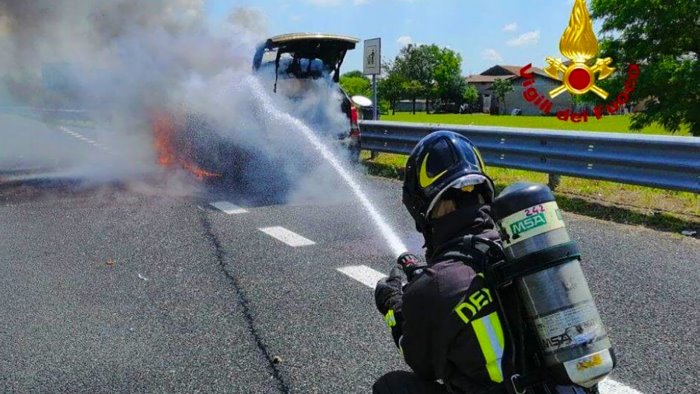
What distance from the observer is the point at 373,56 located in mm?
13492

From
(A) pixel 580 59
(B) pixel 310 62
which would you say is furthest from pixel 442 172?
(A) pixel 580 59

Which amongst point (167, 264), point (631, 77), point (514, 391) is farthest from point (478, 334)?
point (631, 77)

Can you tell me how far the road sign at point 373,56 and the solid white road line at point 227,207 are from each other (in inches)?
241

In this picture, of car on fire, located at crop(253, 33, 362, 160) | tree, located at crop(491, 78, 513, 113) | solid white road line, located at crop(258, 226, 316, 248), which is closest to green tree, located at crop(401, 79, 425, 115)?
tree, located at crop(491, 78, 513, 113)

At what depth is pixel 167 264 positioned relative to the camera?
5.55 metres

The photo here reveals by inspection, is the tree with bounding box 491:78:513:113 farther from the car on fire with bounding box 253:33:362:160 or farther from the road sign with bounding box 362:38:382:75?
the car on fire with bounding box 253:33:362:160

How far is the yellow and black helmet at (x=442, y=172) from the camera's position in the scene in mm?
2031

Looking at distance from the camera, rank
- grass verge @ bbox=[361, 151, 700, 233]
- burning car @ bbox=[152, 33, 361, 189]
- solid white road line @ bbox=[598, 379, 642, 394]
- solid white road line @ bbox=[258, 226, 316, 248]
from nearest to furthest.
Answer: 1. solid white road line @ bbox=[598, 379, 642, 394]
2. solid white road line @ bbox=[258, 226, 316, 248]
3. grass verge @ bbox=[361, 151, 700, 233]
4. burning car @ bbox=[152, 33, 361, 189]

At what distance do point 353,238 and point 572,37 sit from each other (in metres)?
15.9

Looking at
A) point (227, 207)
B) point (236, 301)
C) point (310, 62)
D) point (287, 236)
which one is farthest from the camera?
point (310, 62)

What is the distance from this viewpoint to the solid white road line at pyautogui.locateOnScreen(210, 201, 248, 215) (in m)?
7.91

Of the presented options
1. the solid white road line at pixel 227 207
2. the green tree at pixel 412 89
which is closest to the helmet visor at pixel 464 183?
the solid white road line at pixel 227 207

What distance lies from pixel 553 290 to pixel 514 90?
337 ft

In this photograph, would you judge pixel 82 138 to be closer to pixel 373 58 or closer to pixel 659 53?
pixel 373 58
